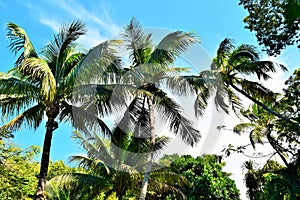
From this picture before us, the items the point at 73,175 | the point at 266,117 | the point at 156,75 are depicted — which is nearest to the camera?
the point at 156,75

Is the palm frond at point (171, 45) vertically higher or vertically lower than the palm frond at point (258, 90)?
higher

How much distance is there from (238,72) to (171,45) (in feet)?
8.40

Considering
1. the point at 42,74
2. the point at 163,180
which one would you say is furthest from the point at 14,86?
the point at 163,180

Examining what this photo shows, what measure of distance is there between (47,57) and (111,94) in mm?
2286

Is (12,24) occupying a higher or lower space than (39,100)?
higher

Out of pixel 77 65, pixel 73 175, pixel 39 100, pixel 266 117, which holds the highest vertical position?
pixel 266 117

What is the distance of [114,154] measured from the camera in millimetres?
17297

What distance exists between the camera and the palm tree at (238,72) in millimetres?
13570

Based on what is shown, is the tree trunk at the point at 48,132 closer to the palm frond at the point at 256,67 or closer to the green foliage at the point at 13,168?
the green foliage at the point at 13,168

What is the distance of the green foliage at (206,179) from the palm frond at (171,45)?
8406 millimetres

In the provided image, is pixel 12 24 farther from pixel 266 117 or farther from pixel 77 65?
pixel 266 117

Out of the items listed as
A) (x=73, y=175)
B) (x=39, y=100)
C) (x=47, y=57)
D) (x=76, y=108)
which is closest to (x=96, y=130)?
(x=76, y=108)

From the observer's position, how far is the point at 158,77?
14102 mm

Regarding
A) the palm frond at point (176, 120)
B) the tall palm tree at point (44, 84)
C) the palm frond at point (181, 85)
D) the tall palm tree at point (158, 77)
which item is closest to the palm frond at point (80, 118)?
the tall palm tree at point (44, 84)
